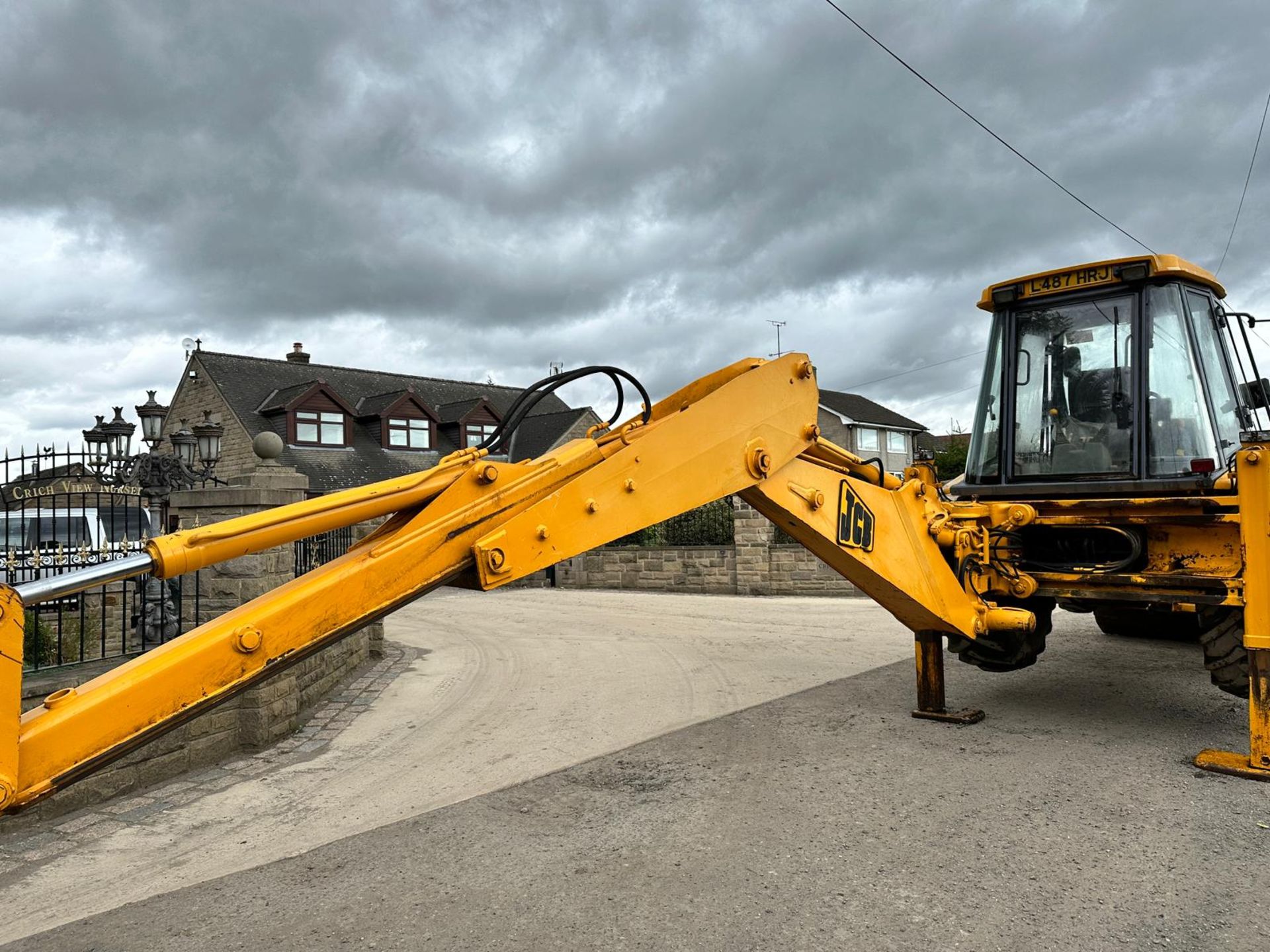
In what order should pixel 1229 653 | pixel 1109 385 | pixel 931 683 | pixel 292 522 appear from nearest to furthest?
1. pixel 292 522
2. pixel 1229 653
3. pixel 1109 385
4. pixel 931 683

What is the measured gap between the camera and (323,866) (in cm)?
448

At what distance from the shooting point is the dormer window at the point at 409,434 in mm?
32562

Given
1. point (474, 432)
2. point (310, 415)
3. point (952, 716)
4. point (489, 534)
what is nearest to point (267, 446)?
point (952, 716)

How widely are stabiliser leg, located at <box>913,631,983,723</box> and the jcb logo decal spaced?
1.47 meters

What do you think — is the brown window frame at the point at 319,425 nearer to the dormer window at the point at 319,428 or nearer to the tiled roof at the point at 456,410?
the dormer window at the point at 319,428

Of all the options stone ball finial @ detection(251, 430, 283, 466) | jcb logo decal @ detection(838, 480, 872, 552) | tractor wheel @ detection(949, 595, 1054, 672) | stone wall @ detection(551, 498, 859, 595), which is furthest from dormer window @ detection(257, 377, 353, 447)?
jcb logo decal @ detection(838, 480, 872, 552)

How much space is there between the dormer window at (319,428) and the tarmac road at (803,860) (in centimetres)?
2639

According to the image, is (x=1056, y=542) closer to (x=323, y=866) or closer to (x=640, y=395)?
(x=640, y=395)

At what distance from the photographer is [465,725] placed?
7602 millimetres

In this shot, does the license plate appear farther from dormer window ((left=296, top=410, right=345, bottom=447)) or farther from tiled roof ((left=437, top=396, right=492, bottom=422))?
tiled roof ((left=437, top=396, right=492, bottom=422))

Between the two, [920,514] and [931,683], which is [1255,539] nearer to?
[920,514]

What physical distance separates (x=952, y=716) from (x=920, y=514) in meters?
1.67

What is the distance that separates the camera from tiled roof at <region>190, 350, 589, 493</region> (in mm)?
29388

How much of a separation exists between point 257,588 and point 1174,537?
6669 millimetres
